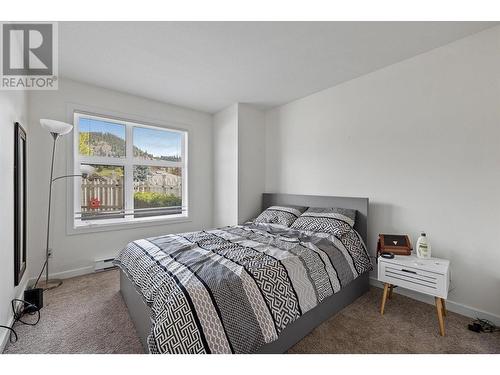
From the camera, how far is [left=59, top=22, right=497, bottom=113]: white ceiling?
176 cm

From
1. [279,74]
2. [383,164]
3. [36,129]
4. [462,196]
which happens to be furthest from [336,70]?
[36,129]

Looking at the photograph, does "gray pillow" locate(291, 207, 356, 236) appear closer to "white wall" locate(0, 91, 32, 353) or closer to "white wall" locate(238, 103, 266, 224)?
"white wall" locate(238, 103, 266, 224)

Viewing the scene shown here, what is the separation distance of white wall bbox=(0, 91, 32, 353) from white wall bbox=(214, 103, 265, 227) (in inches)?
94.0

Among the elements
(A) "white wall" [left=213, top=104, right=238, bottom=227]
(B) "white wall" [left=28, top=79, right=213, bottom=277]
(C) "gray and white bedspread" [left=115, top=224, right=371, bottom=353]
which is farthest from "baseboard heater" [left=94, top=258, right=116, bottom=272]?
(A) "white wall" [left=213, top=104, right=238, bottom=227]

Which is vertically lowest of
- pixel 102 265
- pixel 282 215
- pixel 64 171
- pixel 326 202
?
pixel 102 265

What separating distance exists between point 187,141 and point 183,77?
1.24m

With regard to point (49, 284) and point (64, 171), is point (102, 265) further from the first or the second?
point (64, 171)

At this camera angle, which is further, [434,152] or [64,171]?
[64,171]

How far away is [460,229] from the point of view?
1.93 meters

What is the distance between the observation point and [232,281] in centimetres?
131

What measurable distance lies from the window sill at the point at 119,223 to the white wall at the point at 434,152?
2369 millimetres

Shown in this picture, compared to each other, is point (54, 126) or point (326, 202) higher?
point (54, 126)

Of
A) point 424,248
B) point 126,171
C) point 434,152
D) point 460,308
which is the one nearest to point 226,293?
point 424,248

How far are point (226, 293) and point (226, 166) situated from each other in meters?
2.58
